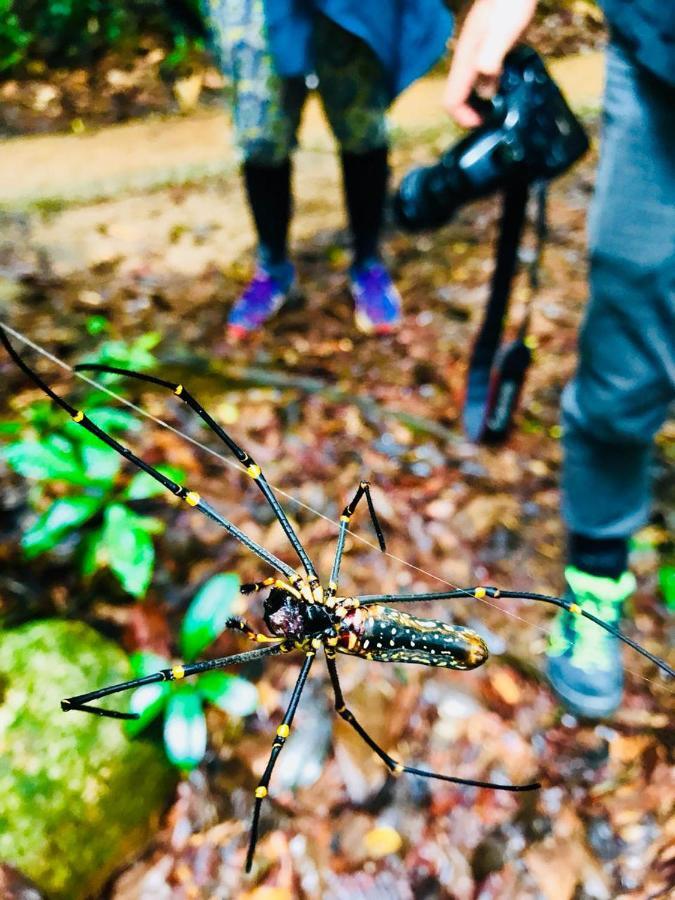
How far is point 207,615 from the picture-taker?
198 centimetres

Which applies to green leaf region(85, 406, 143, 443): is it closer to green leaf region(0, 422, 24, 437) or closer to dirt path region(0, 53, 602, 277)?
green leaf region(0, 422, 24, 437)

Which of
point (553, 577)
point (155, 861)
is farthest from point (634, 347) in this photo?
point (155, 861)

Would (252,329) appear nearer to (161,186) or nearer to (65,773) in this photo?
(161,186)

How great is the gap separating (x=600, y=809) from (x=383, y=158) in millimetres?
2610

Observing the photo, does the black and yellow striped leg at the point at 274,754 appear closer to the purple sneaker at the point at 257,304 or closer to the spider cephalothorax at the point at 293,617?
the spider cephalothorax at the point at 293,617

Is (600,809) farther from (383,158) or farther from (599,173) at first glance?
(383,158)

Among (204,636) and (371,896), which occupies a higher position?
(204,636)

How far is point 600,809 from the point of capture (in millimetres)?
1830

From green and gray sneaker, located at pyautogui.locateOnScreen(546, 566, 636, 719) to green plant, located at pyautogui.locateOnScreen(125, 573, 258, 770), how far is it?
934 millimetres

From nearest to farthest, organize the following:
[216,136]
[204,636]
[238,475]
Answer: [204,636], [238,475], [216,136]

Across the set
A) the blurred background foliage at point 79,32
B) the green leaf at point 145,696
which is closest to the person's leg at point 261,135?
the green leaf at point 145,696

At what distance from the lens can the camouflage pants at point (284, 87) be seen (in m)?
2.59

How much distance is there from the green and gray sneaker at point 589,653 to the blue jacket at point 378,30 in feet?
6.67

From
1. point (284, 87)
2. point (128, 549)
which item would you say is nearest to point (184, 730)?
point (128, 549)
